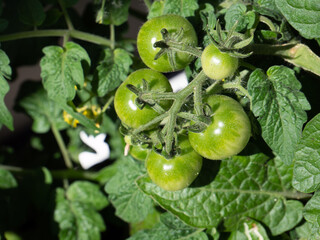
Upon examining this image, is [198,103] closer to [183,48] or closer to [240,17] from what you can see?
[183,48]

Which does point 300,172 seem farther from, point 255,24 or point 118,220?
point 118,220

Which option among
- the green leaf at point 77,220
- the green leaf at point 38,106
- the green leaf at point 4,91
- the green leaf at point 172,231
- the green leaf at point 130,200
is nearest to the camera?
the green leaf at point 4,91

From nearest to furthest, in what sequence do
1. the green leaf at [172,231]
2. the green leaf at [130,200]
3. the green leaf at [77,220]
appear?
the green leaf at [172,231]
the green leaf at [130,200]
the green leaf at [77,220]

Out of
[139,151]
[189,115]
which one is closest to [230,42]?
[189,115]

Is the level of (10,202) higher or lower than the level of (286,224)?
lower

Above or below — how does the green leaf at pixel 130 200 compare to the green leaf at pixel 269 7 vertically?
below

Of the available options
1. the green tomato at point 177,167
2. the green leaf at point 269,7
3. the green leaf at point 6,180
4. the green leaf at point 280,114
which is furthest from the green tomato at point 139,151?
the green leaf at point 6,180

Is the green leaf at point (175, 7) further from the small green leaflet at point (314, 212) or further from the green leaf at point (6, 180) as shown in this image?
the green leaf at point (6, 180)

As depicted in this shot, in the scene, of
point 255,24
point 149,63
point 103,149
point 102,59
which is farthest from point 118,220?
point 255,24
